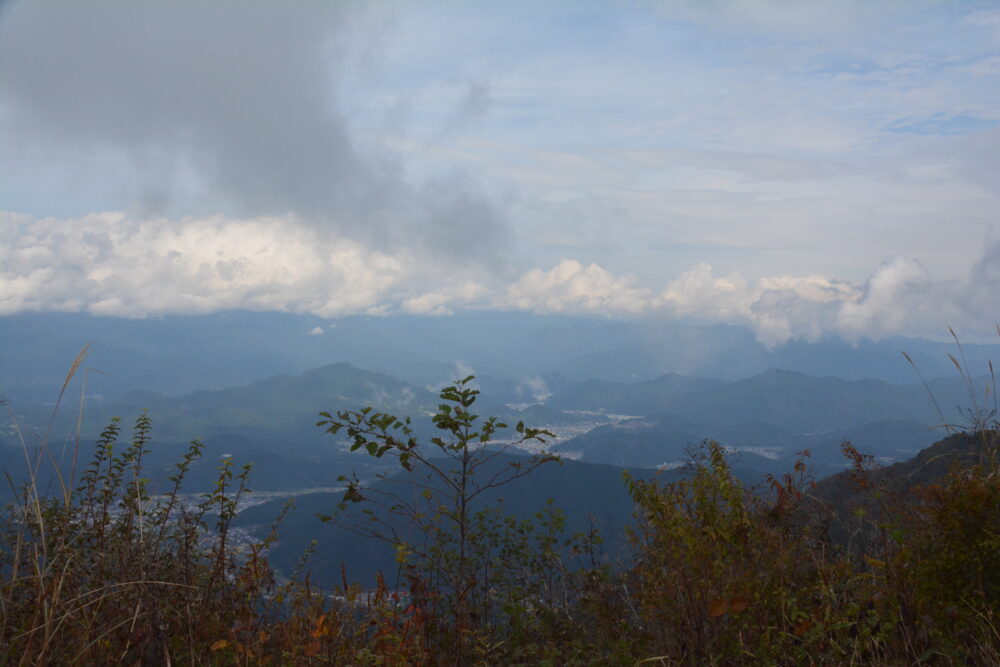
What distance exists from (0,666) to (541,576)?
4831 millimetres

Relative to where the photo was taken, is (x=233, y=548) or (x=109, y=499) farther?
(x=109, y=499)

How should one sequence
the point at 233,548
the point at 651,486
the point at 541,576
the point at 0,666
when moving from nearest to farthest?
the point at 0,666, the point at 651,486, the point at 233,548, the point at 541,576

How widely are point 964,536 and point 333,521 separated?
452cm

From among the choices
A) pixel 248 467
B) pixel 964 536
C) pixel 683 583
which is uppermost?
pixel 248 467

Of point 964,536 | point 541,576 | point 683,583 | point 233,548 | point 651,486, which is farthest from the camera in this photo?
point 541,576

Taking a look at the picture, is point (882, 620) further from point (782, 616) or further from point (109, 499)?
point (109, 499)

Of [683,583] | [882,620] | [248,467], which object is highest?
[248,467]

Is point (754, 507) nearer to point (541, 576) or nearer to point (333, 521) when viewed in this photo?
point (541, 576)

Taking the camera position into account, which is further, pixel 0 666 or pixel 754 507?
pixel 754 507

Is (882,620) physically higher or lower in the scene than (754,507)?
lower

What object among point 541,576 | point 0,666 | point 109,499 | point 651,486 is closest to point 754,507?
point 651,486

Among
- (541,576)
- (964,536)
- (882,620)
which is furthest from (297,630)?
(964,536)

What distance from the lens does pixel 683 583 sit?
3.90 m

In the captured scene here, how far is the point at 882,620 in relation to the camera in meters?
3.78
